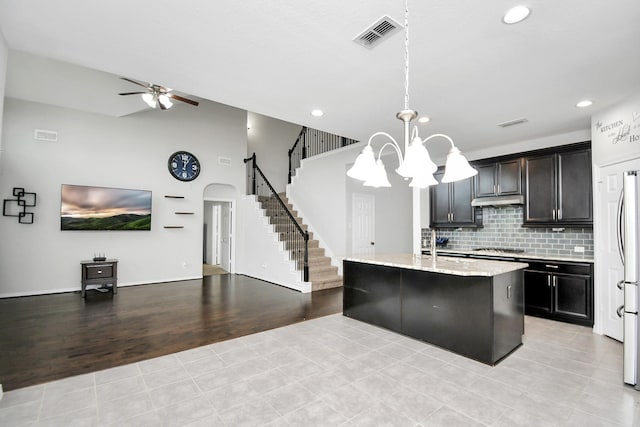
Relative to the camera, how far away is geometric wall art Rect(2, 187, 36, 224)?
5.55 m

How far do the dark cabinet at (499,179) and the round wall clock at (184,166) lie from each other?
642 cm

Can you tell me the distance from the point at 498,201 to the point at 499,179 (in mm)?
413

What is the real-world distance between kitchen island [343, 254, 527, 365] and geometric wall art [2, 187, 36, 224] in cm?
622

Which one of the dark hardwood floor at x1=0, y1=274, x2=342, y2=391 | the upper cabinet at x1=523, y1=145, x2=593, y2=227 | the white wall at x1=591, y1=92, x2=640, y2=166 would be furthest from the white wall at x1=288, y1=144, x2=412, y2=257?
the white wall at x1=591, y1=92, x2=640, y2=166

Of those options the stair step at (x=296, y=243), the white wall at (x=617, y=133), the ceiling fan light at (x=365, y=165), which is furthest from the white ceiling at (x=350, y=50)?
the stair step at (x=296, y=243)

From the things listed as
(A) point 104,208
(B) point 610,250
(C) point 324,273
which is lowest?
(C) point 324,273

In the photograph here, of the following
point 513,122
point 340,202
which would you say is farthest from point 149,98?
point 513,122

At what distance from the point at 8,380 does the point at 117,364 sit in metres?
0.80

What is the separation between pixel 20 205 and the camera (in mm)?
5648

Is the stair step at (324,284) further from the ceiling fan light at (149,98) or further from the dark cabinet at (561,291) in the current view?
the ceiling fan light at (149,98)

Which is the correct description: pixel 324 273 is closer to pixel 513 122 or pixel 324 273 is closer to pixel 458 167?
pixel 513 122

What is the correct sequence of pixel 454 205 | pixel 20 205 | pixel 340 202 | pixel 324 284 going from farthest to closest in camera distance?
1. pixel 340 202
2. pixel 324 284
3. pixel 454 205
4. pixel 20 205

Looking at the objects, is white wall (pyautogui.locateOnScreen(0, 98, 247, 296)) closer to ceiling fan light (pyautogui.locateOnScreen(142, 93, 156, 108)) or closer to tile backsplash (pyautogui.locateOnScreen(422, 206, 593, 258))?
ceiling fan light (pyautogui.locateOnScreen(142, 93, 156, 108))

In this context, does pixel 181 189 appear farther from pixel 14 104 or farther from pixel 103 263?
pixel 14 104
